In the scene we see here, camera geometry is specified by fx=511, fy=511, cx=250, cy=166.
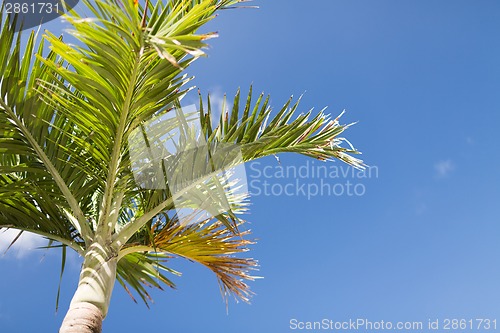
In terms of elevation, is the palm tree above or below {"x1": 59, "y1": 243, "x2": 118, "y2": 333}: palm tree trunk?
above

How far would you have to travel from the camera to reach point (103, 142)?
356 centimetres

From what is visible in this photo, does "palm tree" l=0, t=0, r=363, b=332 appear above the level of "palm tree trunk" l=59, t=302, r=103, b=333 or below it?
above

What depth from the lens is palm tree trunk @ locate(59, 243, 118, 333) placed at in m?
3.13

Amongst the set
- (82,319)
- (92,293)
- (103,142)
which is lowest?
(82,319)

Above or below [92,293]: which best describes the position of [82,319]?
below

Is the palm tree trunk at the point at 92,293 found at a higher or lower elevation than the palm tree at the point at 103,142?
lower

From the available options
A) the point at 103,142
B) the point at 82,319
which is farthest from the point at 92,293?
the point at 103,142

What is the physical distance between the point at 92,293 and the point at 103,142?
102 centimetres

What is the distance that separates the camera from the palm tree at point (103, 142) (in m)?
3.04

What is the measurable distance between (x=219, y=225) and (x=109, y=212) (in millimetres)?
1078

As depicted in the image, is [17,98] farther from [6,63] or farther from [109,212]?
[109,212]

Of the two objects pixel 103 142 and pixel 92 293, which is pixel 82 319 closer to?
pixel 92 293

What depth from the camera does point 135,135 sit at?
3.74 metres

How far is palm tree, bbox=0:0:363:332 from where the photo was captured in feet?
9.98
